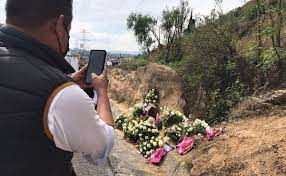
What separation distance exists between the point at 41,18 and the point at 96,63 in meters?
0.61

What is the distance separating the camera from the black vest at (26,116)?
7.91 ft

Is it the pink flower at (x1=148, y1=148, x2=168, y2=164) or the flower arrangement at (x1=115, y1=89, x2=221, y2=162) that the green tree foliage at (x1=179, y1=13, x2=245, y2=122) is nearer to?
the flower arrangement at (x1=115, y1=89, x2=221, y2=162)

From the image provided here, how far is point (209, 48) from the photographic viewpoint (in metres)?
14.6

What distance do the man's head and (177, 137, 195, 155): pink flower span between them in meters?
8.28

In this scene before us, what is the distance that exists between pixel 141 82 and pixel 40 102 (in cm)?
2034

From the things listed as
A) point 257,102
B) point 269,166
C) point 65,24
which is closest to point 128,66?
point 257,102

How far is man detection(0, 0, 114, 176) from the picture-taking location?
7.90ft

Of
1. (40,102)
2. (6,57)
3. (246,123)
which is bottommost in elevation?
(246,123)

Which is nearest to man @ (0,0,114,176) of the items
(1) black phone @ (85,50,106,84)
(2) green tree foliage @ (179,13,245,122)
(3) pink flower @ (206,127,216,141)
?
(1) black phone @ (85,50,106,84)

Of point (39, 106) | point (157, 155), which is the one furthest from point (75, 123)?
point (157, 155)

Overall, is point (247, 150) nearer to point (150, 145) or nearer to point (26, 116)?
point (150, 145)

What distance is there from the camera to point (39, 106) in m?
2.40

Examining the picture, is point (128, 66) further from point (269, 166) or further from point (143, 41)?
point (269, 166)

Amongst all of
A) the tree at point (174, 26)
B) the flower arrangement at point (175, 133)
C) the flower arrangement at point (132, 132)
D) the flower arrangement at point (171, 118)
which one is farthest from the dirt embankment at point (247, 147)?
the tree at point (174, 26)
